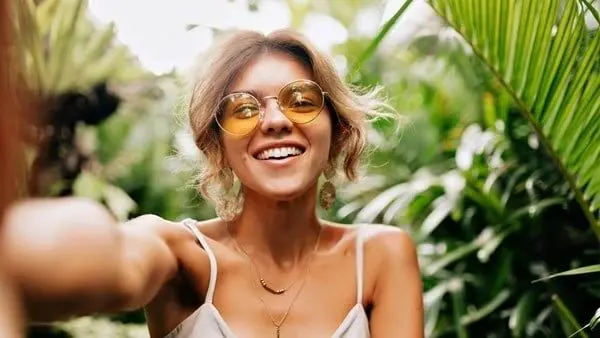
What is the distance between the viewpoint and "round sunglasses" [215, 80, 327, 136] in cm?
154

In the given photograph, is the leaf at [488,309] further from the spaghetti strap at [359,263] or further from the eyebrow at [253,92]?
the eyebrow at [253,92]

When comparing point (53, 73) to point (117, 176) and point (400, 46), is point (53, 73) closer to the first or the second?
point (400, 46)

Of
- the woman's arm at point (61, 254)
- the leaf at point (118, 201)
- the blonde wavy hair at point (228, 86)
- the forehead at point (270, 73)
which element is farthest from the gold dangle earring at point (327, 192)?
the leaf at point (118, 201)

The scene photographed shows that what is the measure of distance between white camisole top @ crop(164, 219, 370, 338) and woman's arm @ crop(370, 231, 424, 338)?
→ 0.12 ft

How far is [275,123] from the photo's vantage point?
1527mm

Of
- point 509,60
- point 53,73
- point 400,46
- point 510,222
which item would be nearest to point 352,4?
point 400,46

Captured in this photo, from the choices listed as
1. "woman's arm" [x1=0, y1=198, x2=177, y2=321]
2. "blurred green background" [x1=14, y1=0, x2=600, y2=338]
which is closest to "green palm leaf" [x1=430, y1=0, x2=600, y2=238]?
"blurred green background" [x1=14, y1=0, x2=600, y2=338]

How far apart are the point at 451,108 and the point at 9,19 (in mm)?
3571

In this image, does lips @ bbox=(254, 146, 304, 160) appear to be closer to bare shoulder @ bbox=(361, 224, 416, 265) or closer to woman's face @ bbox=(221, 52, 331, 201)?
woman's face @ bbox=(221, 52, 331, 201)

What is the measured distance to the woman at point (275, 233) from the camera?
1.54 m

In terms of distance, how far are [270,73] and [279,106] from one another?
0.08 metres

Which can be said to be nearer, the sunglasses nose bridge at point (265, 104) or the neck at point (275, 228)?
the sunglasses nose bridge at point (265, 104)

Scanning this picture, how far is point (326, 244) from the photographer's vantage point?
5.65ft

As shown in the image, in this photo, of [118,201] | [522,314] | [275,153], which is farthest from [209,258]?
[118,201]
